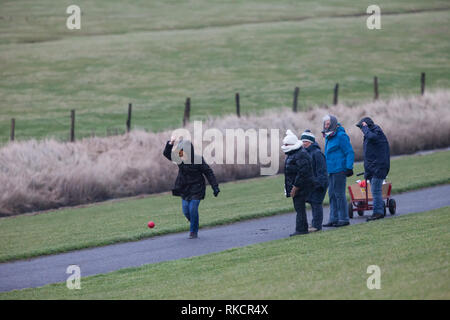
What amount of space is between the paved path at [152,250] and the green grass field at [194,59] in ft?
75.7

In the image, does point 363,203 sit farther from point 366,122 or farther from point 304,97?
point 304,97

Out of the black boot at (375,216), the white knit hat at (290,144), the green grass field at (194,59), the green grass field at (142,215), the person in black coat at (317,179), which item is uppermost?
the green grass field at (194,59)

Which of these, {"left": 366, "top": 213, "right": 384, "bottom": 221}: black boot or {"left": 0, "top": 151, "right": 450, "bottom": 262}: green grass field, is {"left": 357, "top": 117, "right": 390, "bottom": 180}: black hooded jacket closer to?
{"left": 366, "top": 213, "right": 384, "bottom": 221}: black boot

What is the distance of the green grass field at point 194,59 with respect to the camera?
47.3m

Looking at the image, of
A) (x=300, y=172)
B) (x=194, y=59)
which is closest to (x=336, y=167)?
(x=300, y=172)

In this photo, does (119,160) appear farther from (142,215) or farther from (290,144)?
(290,144)

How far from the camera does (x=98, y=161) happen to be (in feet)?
86.0

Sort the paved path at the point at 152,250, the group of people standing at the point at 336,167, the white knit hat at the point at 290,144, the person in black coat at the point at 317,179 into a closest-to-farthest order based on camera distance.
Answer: the paved path at the point at 152,250
the white knit hat at the point at 290,144
the group of people standing at the point at 336,167
the person in black coat at the point at 317,179

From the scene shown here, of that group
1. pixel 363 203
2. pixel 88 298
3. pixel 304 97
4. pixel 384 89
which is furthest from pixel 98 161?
pixel 384 89

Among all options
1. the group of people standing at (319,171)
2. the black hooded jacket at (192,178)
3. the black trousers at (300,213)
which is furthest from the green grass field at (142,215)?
the black trousers at (300,213)

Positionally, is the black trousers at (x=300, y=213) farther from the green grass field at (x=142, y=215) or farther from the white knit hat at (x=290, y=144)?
the green grass field at (x=142, y=215)

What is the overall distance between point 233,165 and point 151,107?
70.9ft

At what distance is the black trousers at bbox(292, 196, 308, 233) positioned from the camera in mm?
14750

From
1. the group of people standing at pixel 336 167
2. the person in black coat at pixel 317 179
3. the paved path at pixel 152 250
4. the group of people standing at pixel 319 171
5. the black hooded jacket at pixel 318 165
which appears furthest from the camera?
the black hooded jacket at pixel 318 165
